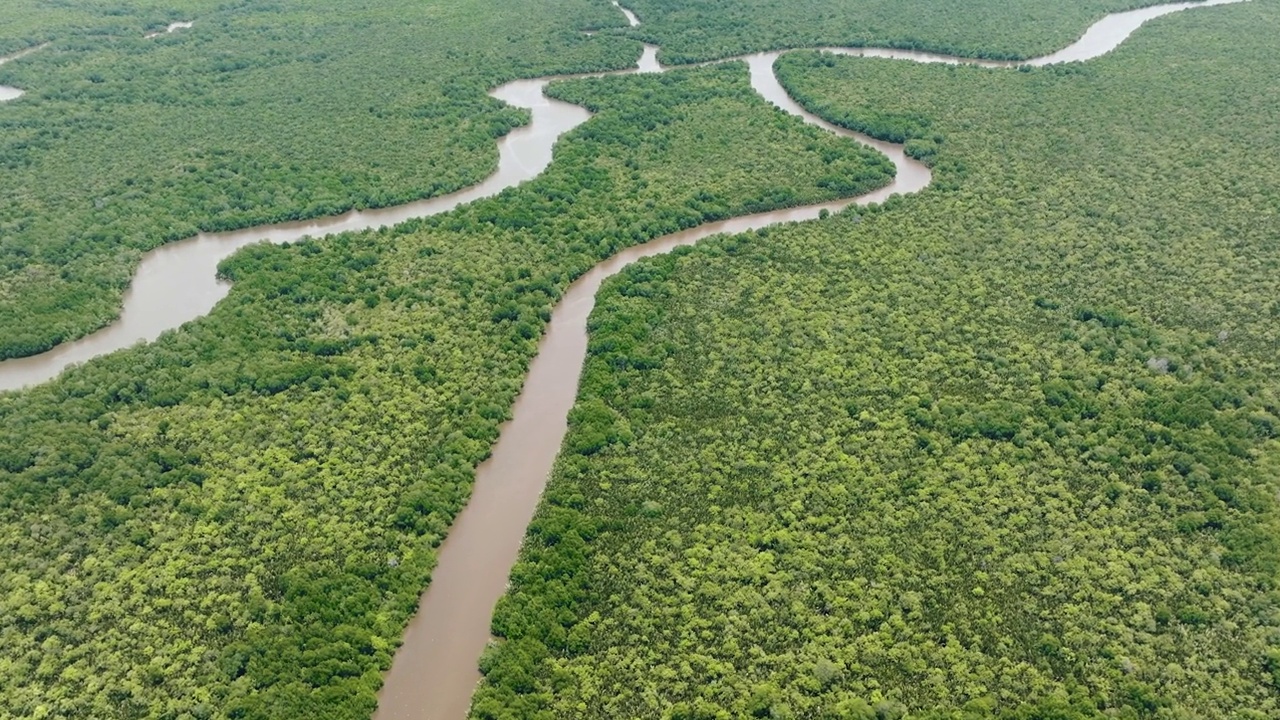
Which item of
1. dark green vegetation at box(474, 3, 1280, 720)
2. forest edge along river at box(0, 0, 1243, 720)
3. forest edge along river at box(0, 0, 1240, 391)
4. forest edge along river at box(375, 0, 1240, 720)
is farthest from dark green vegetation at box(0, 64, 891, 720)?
dark green vegetation at box(474, 3, 1280, 720)

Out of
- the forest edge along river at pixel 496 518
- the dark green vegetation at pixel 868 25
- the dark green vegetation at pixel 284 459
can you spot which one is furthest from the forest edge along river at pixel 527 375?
the dark green vegetation at pixel 868 25

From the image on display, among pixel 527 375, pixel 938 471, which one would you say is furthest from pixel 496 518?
pixel 938 471

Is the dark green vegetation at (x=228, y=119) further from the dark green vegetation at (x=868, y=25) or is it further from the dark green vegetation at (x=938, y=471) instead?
the dark green vegetation at (x=938, y=471)

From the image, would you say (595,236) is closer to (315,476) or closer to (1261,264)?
(315,476)

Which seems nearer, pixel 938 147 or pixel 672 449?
pixel 672 449

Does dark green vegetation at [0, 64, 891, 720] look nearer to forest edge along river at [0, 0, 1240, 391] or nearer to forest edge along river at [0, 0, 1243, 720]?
forest edge along river at [0, 0, 1243, 720]

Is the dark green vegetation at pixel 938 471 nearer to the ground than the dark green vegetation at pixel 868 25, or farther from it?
nearer to the ground

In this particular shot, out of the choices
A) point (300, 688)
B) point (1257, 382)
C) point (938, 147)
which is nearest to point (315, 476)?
point (300, 688)
